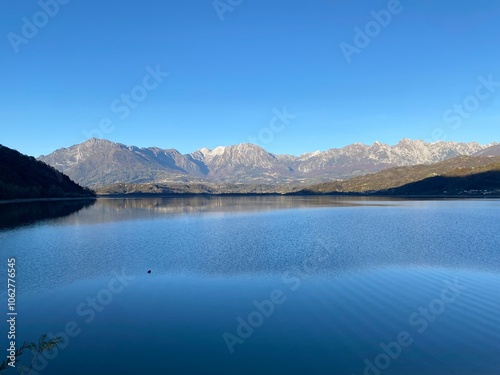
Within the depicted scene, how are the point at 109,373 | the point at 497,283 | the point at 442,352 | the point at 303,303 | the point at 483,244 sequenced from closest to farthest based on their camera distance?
1. the point at 109,373
2. the point at 442,352
3. the point at 303,303
4. the point at 497,283
5. the point at 483,244

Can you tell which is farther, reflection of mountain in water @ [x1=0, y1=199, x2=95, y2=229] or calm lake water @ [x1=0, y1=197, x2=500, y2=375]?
reflection of mountain in water @ [x1=0, y1=199, x2=95, y2=229]

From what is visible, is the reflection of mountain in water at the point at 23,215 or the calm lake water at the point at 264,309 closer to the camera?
the calm lake water at the point at 264,309

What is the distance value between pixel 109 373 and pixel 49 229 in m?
83.2

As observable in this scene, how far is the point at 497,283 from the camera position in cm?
3678

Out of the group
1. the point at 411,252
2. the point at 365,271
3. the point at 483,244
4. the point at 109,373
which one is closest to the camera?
the point at 109,373

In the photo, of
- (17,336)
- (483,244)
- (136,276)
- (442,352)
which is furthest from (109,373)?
(483,244)

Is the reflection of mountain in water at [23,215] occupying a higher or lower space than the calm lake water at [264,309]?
higher

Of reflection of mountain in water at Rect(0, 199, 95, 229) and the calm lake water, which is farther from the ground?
reflection of mountain in water at Rect(0, 199, 95, 229)

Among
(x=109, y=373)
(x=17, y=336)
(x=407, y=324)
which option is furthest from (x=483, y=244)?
(x=17, y=336)

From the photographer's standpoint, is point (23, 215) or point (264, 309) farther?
point (23, 215)

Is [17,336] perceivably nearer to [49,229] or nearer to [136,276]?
[136,276]

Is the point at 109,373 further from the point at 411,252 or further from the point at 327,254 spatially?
the point at 411,252

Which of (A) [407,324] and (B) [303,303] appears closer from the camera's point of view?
(A) [407,324]

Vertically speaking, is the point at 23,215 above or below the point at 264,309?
above
